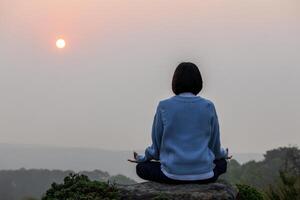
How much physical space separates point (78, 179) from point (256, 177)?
60.6m

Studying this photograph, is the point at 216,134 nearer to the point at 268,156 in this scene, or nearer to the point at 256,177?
the point at 256,177

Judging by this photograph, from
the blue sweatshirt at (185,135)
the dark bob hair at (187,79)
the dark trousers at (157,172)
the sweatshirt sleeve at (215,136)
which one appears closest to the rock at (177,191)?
the dark trousers at (157,172)

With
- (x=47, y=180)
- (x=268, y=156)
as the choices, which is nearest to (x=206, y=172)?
(x=268, y=156)

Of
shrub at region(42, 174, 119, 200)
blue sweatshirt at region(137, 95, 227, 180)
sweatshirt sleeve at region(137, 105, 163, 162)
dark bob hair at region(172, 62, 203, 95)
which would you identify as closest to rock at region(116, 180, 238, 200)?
blue sweatshirt at region(137, 95, 227, 180)

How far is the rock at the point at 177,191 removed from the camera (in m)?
8.65

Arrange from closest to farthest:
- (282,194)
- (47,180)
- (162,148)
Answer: (162,148) < (282,194) < (47,180)

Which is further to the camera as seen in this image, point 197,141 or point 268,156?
point 268,156

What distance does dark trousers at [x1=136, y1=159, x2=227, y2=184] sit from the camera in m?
9.21

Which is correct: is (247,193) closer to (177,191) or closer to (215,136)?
(215,136)

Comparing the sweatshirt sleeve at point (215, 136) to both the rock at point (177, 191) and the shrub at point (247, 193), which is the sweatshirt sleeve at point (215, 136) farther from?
the shrub at point (247, 193)

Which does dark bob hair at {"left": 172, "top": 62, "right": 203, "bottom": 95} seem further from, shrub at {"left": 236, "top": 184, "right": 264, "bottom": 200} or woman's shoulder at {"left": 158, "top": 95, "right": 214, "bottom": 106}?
shrub at {"left": 236, "top": 184, "right": 264, "bottom": 200}

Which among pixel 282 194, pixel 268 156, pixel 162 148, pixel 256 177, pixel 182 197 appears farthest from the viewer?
pixel 268 156

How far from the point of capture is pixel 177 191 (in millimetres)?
8742

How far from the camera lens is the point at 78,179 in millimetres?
9055
